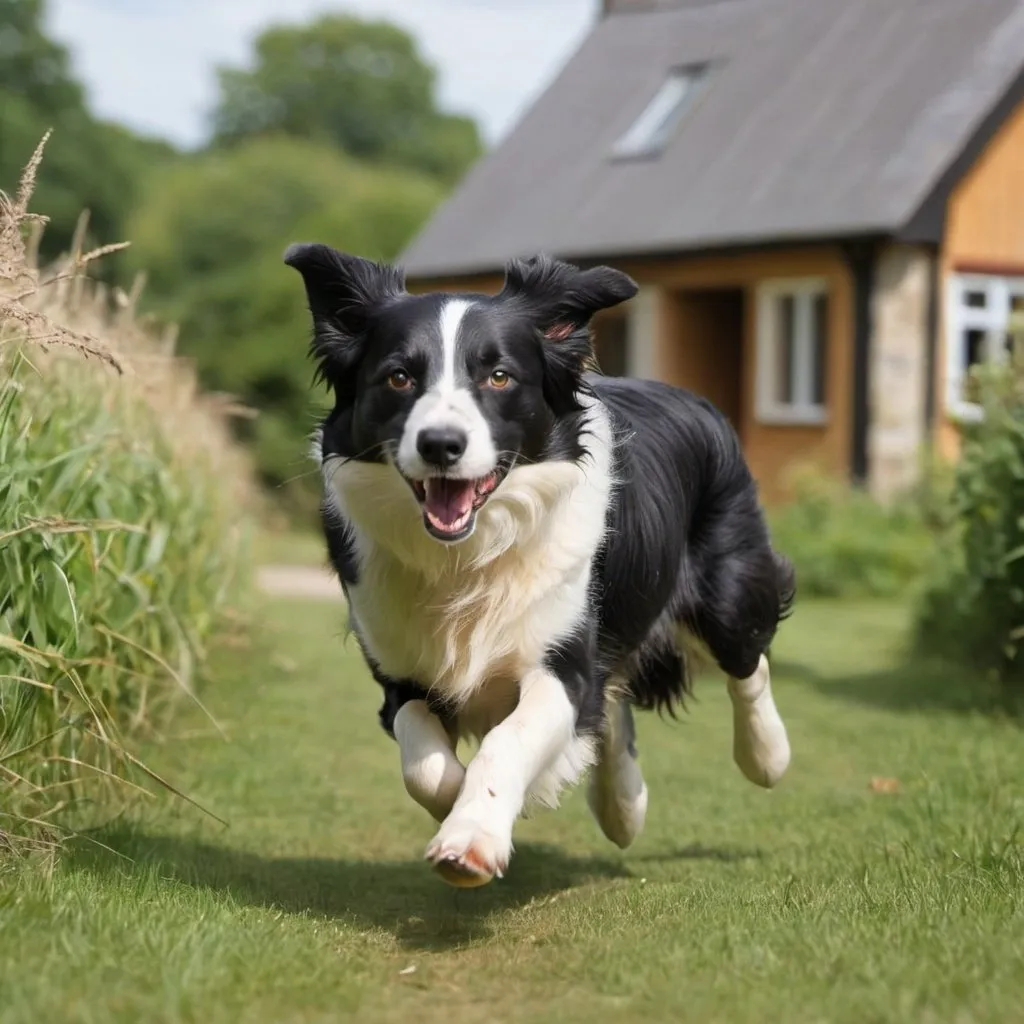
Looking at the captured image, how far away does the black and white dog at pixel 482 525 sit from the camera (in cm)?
458

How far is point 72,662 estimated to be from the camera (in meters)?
5.20

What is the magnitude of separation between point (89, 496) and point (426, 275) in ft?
60.5

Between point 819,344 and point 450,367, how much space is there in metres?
16.2

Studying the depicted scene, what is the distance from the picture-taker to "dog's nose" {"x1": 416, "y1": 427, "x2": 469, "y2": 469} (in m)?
4.38

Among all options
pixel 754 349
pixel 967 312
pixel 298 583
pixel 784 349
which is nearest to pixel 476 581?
pixel 298 583

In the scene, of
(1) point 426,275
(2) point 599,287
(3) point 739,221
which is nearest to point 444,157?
(1) point 426,275

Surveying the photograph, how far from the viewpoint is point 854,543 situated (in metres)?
16.0

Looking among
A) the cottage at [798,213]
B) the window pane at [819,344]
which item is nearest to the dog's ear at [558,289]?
the cottage at [798,213]

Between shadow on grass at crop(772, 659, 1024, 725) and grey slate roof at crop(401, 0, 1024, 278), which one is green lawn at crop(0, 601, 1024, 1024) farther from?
grey slate roof at crop(401, 0, 1024, 278)

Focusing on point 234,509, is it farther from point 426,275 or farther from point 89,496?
point 426,275

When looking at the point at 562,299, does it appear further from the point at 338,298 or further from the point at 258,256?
the point at 258,256

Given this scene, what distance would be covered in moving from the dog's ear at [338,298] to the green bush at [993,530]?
4.57m

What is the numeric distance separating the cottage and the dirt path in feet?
18.7

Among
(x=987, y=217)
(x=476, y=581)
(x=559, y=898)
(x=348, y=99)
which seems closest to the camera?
(x=476, y=581)
